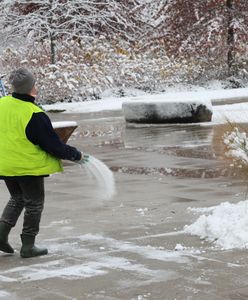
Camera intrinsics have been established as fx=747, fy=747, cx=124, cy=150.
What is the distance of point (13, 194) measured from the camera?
245 inches

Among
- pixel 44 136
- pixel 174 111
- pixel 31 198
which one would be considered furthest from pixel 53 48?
pixel 44 136

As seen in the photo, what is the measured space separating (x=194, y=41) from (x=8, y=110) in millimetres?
30582

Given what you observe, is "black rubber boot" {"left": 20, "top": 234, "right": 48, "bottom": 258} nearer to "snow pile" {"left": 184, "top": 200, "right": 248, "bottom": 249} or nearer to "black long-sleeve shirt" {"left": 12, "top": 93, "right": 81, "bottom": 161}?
"black long-sleeve shirt" {"left": 12, "top": 93, "right": 81, "bottom": 161}

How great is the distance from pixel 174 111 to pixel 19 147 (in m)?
12.4

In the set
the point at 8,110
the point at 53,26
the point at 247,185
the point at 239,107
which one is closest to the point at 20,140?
the point at 8,110

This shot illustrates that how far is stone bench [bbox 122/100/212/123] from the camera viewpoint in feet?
59.0

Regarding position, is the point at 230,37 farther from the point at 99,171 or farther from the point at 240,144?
the point at 99,171

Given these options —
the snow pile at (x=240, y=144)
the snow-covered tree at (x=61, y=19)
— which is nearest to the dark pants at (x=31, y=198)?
the snow pile at (x=240, y=144)

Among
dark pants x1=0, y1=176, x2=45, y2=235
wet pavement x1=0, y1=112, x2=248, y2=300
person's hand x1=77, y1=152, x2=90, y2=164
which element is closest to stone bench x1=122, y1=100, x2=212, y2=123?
wet pavement x1=0, y1=112, x2=248, y2=300

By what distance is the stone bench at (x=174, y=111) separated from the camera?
17969mm

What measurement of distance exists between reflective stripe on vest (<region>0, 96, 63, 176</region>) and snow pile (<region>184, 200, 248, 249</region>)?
1.48 metres

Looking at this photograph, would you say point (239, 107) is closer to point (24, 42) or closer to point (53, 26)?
point (53, 26)

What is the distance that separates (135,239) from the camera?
6566mm

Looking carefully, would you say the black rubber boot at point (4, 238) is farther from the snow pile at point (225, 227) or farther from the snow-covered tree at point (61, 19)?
the snow-covered tree at point (61, 19)
